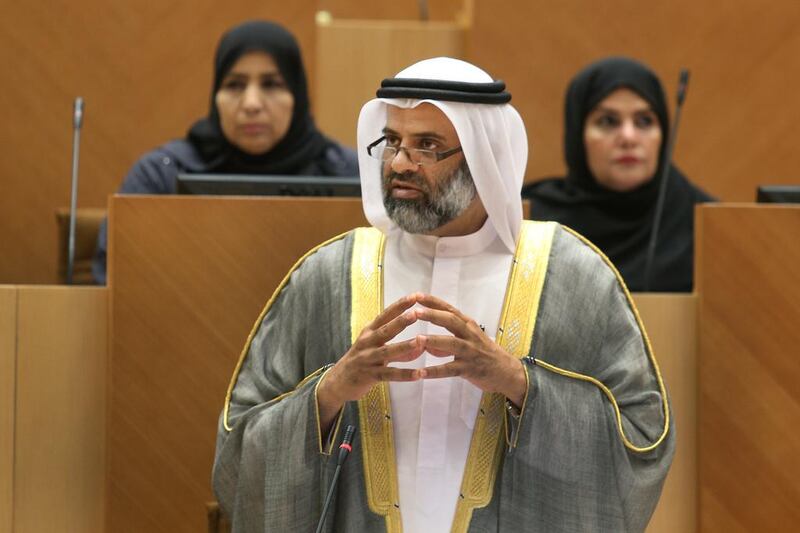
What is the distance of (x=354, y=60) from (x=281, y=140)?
38.2 inches

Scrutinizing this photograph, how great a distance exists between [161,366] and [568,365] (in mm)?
1092

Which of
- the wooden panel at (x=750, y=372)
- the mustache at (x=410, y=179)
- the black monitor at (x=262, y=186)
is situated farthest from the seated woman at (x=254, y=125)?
the mustache at (x=410, y=179)

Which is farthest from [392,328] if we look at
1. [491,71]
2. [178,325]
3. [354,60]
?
[354,60]

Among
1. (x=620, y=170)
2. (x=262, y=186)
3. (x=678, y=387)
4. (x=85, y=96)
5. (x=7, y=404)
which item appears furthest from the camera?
(x=85, y=96)

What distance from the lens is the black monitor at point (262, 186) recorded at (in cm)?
358

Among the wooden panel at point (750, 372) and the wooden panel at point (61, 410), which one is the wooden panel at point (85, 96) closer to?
the wooden panel at point (61, 410)

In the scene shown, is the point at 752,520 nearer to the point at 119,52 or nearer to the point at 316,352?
the point at 316,352

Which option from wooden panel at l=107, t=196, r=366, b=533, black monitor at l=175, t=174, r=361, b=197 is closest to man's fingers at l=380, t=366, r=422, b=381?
wooden panel at l=107, t=196, r=366, b=533

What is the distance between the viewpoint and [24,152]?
531 centimetres

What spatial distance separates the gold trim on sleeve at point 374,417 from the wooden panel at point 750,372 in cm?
97

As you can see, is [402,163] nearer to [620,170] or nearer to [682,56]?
[620,170]

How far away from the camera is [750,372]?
3.42 metres

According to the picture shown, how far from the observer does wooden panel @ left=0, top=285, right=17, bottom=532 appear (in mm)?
3377

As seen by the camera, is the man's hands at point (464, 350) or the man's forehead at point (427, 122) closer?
the man's hands at point (464, 350)
